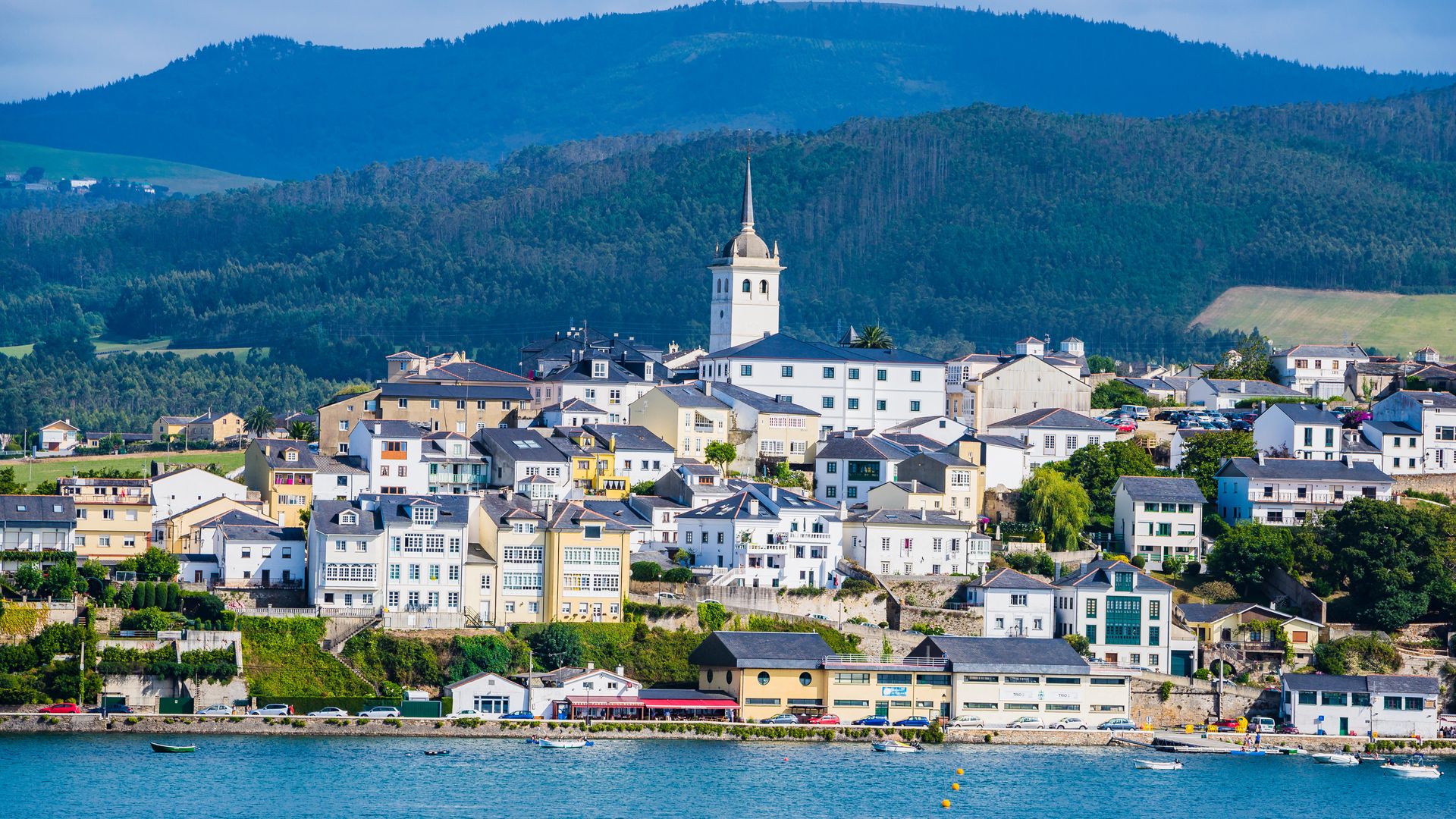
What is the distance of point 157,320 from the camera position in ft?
566

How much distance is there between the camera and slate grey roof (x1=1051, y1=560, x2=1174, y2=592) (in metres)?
69.4

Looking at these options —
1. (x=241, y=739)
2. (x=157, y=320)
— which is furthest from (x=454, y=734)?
(x=157, y=320)

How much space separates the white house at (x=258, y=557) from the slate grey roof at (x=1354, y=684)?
2914 cm

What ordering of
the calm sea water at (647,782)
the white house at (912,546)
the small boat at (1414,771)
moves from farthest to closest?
the white house at (912,546) → the small boat at (1414,771) → the calm sea water at (647,782)

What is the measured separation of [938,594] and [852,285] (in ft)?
365

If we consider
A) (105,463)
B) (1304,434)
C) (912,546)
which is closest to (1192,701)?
(912,546)

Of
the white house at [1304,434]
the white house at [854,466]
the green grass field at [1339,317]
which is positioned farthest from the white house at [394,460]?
the green grass field at [1339,317]

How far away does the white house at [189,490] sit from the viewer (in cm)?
7262

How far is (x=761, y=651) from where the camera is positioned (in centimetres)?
6378

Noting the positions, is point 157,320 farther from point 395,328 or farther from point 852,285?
point 852,285

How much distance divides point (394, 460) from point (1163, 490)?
2556 centimetres

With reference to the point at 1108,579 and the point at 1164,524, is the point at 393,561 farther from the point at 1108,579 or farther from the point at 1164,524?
the point at 1164,524

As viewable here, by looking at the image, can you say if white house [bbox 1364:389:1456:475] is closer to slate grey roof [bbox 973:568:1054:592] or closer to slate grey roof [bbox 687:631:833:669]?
slate grey roof [bbox 973:568:1054:592]

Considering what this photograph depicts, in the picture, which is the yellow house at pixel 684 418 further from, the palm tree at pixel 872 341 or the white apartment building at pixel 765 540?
the palm tree at pixel 872 341
